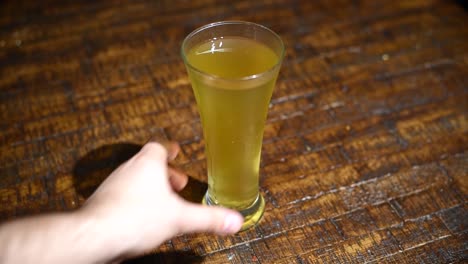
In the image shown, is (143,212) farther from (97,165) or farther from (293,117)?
(293,117)

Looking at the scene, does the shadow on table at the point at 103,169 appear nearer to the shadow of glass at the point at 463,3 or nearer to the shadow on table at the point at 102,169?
the shadow on table at the point at 102,169

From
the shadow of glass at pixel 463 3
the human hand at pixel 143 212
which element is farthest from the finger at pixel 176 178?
the shadow of glass at pixel 463 3

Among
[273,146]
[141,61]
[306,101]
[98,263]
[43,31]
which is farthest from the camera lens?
[43,31]

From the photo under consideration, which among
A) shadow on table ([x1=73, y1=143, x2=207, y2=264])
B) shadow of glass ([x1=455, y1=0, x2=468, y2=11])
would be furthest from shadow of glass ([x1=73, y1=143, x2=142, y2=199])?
shadow of glass ([x1=455, y1=0, x2=468, y2=11])

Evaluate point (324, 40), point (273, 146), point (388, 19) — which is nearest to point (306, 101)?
point (273, 146)

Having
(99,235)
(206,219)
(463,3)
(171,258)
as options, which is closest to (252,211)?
(171,258)

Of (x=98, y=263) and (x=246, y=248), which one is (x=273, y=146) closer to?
(x=246, y=248)
